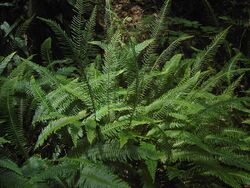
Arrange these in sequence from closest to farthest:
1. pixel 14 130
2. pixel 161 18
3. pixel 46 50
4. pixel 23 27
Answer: pixel 14 130
pixel 161 18
pixel 46 50
pixel 23 27

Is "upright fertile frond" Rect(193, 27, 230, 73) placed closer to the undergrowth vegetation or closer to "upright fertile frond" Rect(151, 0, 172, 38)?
the undergrowth vegetation

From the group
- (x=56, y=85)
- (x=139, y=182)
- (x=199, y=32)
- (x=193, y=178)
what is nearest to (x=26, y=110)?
(x=56, y=85)

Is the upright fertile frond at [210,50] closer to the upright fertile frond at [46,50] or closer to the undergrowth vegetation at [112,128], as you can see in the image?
the undergrowth vegetation at [112,128]

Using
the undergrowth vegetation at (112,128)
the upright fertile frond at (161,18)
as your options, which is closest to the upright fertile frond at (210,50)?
the undergrowth vegetation at (112,128)

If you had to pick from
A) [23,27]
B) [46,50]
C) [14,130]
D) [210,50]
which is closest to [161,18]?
[210,50]

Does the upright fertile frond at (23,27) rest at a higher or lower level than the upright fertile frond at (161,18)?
lower

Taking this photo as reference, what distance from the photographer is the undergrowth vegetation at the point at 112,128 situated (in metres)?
3.66

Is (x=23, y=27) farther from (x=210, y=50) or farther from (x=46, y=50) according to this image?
(x=210, y=50)

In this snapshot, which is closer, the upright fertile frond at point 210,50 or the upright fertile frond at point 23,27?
the upright fertile frond at point 210,50

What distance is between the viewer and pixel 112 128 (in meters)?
3.93

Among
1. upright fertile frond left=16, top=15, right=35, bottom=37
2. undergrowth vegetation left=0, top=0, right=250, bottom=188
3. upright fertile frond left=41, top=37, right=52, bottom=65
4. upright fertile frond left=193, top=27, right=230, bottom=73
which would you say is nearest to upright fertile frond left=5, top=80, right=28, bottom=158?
undergrowth vegetation left=0, top=0, right=250, bottom=188

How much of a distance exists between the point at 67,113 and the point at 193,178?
135 centimetres

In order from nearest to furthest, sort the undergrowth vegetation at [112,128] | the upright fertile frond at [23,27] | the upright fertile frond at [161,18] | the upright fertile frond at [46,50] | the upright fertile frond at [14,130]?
1. the undergrowth vegetation at [112,128]
2. the upright fertile frond at [14,130]
3. the upright fertile frond at [161,18]
4. the upright fertile frond at [46,50]
5. the upright fertile frond at [23,27]

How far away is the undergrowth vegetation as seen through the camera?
3.66 meters
